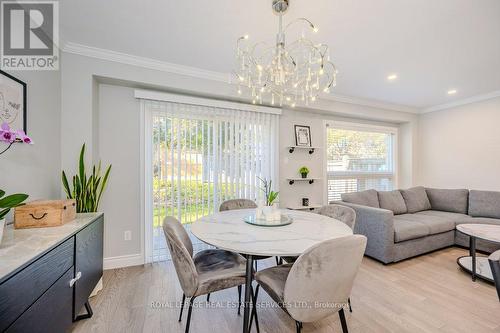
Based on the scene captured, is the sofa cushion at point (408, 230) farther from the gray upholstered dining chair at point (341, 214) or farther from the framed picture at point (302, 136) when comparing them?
the framed picture at point (302, 136)

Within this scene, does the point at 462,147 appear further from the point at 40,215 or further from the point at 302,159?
the point at 40,215

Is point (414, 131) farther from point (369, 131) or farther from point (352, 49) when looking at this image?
point (352, 49)

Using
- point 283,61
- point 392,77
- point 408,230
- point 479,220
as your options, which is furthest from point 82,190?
point 479,220

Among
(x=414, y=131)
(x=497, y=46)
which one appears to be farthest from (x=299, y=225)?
(x=414, y=131)

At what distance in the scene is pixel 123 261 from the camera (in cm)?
262

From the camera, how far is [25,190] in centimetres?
167

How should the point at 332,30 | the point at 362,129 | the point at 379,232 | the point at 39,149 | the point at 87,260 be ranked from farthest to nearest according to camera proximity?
the point at 362,129
the point at 379,232
the point at 332,30
the point at 39,149
the point at 87,260

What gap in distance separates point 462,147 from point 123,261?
596 centimetres

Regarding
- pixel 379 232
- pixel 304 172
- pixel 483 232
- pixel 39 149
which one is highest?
pixel 39 149

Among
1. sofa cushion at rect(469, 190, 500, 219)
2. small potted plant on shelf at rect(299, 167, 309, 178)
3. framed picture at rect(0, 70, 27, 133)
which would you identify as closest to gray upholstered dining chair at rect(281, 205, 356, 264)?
small potted plant on shelf at rect(299, 167, 309, 178)

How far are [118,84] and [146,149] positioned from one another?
83 centimetres

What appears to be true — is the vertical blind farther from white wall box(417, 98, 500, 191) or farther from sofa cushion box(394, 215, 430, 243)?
white wall box(417, 98, 500, 191)

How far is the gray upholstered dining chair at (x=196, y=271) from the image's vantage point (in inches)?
53.4

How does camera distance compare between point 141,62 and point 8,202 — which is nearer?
point 8,202
